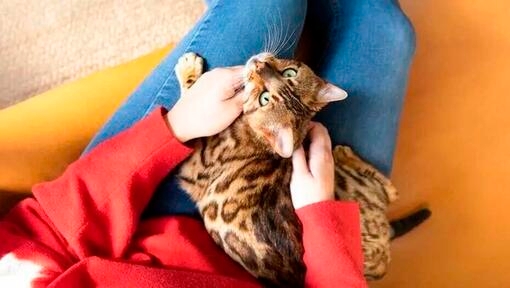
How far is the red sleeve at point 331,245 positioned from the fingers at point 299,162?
60 millimetres

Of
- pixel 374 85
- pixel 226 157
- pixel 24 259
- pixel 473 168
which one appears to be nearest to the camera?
pixel 24 259

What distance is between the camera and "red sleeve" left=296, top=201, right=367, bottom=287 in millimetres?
978

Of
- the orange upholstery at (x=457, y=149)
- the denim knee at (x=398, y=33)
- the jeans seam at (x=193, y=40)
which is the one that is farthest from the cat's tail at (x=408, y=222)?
the jeans seam at (x=193, y=40)

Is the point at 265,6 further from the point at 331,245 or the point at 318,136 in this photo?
the point at 331,245

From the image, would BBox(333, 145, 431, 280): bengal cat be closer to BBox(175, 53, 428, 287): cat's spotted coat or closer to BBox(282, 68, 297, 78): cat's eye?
BBox(175, 53, 428, 287): cat's spotted coat

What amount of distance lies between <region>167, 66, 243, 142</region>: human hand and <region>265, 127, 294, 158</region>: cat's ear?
0.08m

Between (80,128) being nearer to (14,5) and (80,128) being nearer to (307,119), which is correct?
(307,119)

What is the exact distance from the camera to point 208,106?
1.04 metres

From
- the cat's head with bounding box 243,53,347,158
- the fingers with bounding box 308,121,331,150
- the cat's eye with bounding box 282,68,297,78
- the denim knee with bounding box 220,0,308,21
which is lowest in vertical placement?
the fingers with bounding box 308,121,331,150

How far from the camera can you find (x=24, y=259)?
97 cm

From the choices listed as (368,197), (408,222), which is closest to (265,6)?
(368,197)

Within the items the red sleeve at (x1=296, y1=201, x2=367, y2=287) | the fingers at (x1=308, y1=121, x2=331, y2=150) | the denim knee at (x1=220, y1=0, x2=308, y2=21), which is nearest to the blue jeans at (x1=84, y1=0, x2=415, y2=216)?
the denim knee at (x1=220, y1=0, x2=308, y2=21)

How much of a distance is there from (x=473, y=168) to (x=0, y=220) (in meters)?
0.92

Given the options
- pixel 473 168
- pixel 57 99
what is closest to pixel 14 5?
pixel 57 99
